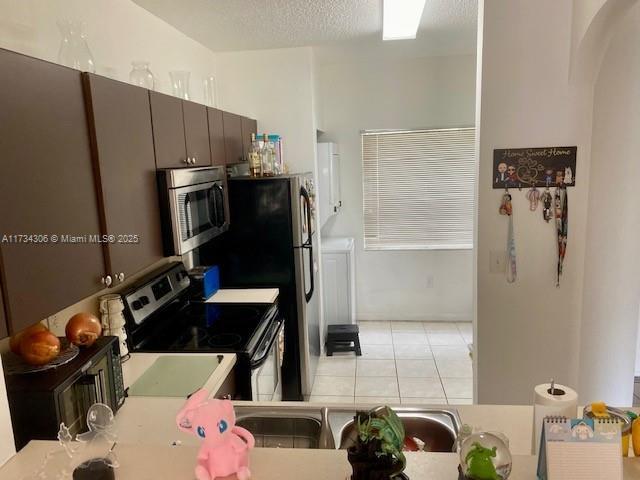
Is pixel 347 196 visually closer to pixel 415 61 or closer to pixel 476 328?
pixel 415 61

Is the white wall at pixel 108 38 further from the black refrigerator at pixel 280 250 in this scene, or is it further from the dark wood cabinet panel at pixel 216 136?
the black refrigerator at pixel 280 250

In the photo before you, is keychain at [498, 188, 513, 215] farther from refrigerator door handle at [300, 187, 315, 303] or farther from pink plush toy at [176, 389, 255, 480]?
pink plush toy at [176, 389, 255, 480]

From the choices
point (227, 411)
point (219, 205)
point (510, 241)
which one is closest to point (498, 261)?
point (510, 241)

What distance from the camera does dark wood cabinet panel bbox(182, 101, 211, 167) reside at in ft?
8.02

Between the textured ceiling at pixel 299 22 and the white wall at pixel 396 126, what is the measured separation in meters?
0.66

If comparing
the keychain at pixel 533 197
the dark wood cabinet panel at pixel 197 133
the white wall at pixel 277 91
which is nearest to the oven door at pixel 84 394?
the dark wood cabinet panel at pixel 197 133

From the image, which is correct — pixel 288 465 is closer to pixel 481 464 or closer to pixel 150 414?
pixel 481 464

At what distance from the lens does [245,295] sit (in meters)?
3.08

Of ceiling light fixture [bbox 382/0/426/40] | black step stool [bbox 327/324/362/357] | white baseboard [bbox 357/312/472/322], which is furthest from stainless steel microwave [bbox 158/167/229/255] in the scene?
white baseboard [bbox 357/312/472/322]

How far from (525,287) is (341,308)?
233 centimetres

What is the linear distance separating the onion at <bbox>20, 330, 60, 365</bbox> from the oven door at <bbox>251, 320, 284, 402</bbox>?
0.97 meters

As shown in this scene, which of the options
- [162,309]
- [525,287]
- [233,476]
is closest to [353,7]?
[525,287]

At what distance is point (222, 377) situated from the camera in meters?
2.06

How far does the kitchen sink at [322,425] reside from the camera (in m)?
1.48
